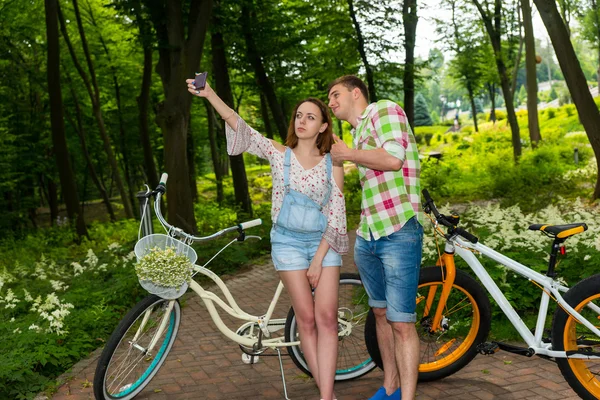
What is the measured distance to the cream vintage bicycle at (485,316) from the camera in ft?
14.1

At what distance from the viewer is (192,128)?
30031 mm

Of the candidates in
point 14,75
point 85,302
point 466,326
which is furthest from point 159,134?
point 466,326

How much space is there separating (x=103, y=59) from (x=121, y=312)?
19.6 meters

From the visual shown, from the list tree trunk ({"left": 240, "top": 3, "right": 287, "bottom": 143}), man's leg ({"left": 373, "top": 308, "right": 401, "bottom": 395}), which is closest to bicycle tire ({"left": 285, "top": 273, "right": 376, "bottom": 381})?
man's leg ({"left": 373, "top": 308, "right": 401, "bottom": 395})

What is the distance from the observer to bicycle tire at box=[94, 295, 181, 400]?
4598 mm

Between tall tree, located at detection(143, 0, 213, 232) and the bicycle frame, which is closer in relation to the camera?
the bicycle frame

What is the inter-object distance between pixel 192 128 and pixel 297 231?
26.4 metres

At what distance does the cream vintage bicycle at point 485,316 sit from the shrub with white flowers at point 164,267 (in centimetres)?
136

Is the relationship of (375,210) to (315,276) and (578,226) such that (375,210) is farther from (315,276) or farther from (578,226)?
(578,226)

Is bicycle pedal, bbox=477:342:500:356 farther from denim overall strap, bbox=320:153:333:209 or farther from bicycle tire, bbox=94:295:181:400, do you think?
bicycle tire, bbox=94:295:181:400

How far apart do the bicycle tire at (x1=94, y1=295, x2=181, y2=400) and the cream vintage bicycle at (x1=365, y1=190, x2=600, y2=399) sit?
4.99 ft

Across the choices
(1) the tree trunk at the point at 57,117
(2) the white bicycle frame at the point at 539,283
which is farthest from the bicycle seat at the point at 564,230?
(1) the tree trunk at the point at 57,117

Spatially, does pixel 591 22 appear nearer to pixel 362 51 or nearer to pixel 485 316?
pixel 362 51

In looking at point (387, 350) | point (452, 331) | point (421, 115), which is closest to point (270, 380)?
point (387, 350)
